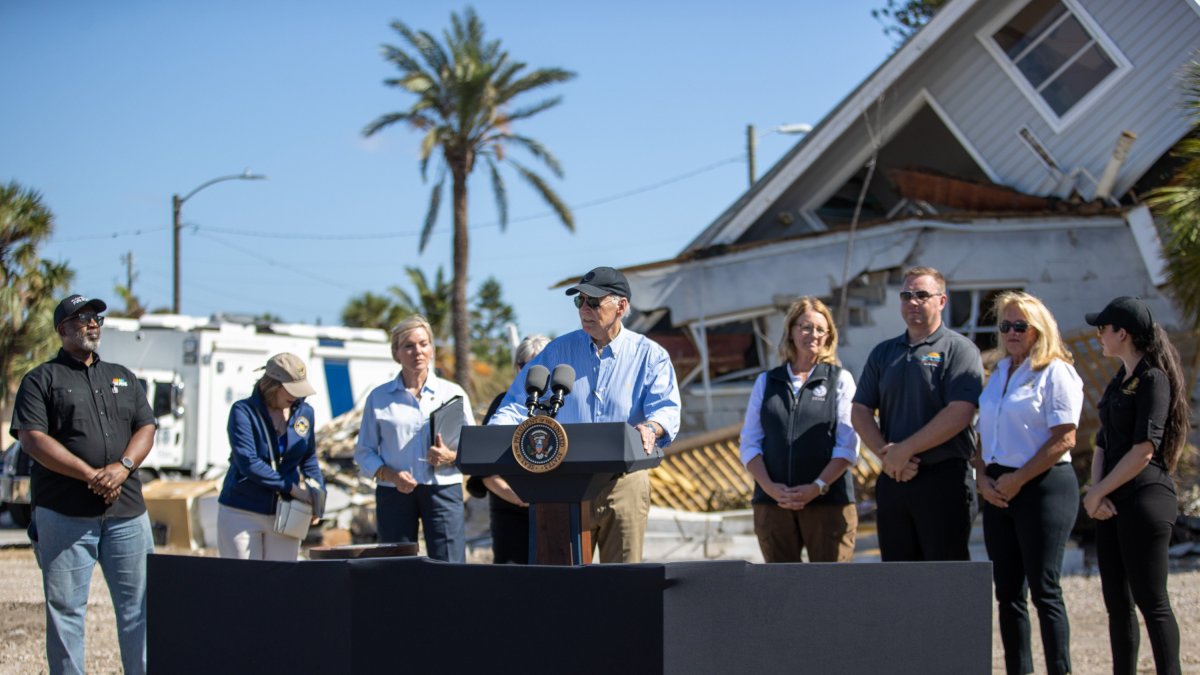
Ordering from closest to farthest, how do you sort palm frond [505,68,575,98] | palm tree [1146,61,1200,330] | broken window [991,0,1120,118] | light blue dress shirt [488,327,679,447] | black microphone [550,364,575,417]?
black microphone [550,364,575,417], light blue dress shirt [488,327,679,447], palm tree [1146,61,1200,330], broken window [991,0,1120,118], palm frond [505,68,575,98]

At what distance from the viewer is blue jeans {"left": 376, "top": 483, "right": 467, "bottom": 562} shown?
22.0ft

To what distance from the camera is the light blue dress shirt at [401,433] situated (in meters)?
6.69

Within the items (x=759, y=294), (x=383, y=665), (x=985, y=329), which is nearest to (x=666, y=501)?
(x=759, y=294)

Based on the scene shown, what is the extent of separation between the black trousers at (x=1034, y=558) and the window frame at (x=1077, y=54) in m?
9.44

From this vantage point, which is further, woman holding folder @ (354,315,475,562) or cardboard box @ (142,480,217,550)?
cardboard box @ (142,480,217,550)

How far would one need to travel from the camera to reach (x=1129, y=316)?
18.0ft

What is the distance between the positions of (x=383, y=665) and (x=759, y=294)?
11.3 m

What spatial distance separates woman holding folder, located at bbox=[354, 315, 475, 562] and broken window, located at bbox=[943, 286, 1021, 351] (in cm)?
867

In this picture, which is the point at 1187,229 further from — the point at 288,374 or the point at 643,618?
the point at 643,618

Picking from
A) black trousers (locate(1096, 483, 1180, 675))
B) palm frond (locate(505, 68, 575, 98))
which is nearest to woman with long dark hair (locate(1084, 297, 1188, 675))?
black trousers (locate(1096, 483, 1180, 675))

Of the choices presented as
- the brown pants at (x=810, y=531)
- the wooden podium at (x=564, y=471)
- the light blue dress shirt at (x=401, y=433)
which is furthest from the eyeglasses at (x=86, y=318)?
the brown pants at (x=810, y=531)

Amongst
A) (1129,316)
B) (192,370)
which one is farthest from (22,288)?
(1129,316)

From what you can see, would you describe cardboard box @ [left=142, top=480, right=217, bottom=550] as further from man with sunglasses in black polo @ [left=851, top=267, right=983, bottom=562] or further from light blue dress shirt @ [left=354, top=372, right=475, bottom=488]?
man with sunglasses in black polo @ [left=851, top=267, right=983, bottom=562]

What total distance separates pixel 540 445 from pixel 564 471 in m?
0.12
